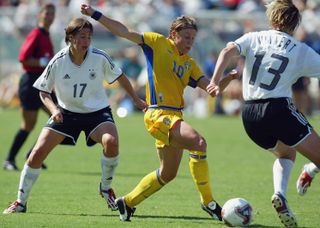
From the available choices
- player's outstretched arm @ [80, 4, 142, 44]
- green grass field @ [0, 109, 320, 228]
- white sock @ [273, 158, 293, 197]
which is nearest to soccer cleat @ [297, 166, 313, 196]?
green grass field @ [0, 109, 320, 228]

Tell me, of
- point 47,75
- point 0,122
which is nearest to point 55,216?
point 47,75

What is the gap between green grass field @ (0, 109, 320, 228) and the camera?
28.3 feet

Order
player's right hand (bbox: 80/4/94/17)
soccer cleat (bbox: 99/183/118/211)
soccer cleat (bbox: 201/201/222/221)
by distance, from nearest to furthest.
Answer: player's right hand (bbox: 80/4/94/17)
soccer cleat (bbox: 201/201/222/221)
soccer cleat (bbox: 99/183/118/211)

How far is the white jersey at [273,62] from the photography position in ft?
26.2

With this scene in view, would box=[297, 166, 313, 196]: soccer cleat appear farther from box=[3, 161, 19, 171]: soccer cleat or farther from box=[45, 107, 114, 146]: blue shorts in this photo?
box=[3, 161, 19, 171]: soccer cleat

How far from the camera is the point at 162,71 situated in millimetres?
8484

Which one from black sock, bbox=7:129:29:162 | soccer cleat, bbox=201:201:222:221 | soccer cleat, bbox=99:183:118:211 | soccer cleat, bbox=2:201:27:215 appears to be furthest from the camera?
black sock, bbox=7:129:29:162

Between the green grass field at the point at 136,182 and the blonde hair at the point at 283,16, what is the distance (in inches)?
78.3

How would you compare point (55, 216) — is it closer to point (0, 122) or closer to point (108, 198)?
point (108, 198)

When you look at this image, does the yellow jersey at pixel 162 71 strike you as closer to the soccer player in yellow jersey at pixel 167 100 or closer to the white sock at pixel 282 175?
the soccer player in yellow jersey at pixel 167 100

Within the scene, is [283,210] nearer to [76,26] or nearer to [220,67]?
[220,67]

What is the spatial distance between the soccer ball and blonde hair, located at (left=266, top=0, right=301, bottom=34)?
5.82ft

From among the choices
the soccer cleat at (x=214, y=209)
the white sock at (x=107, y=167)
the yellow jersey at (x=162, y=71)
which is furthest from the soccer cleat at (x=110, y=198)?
the yellow jersey at (x=162, y=71)

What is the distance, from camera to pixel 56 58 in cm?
923
